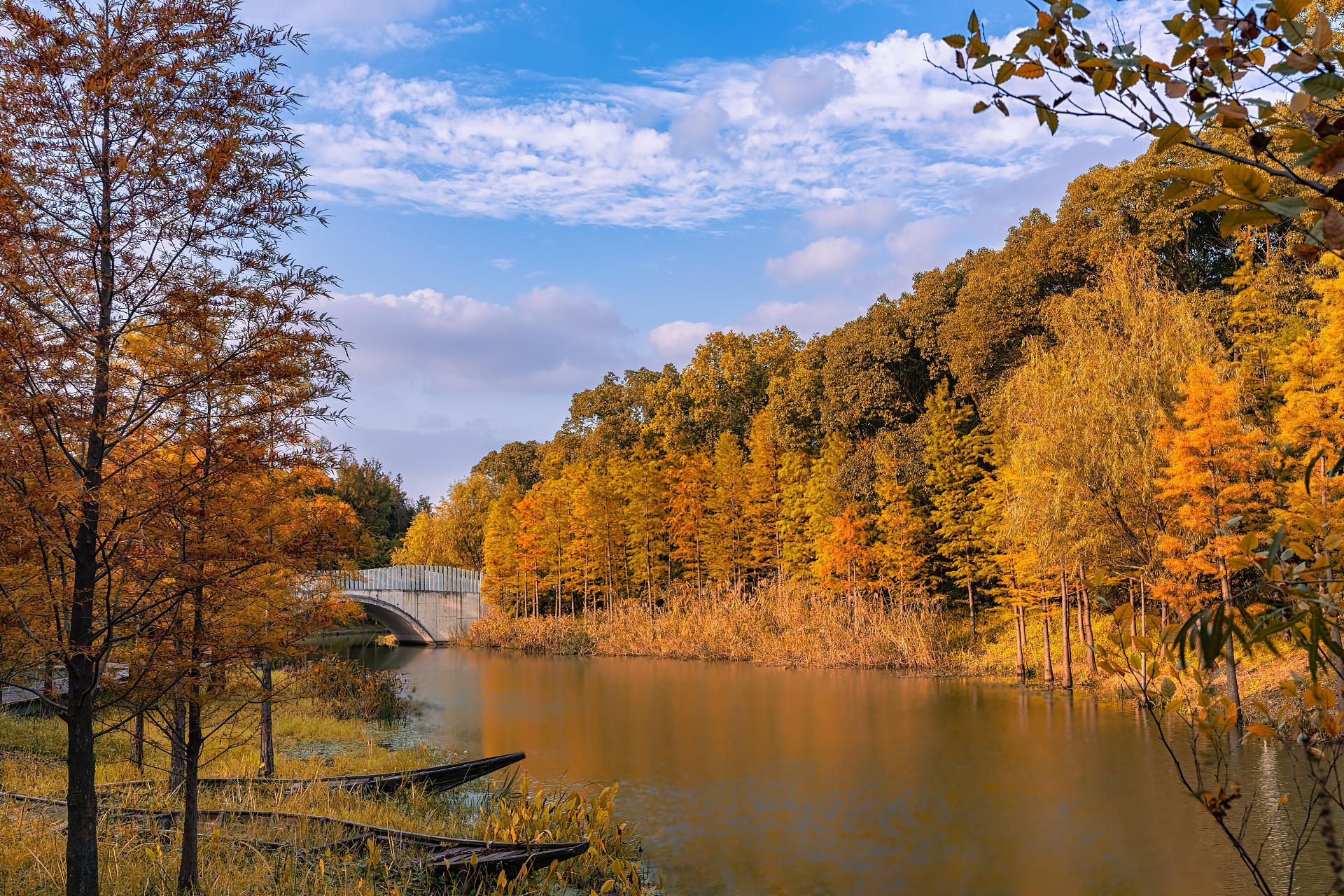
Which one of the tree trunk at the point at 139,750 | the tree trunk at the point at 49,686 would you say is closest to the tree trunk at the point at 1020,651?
the tree trunk at the point at 139,750

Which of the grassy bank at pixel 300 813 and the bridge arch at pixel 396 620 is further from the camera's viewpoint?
the bridge arch at pixel 396 620

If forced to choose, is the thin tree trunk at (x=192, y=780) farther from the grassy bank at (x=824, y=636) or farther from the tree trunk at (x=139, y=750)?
the grassy bank at (x=824, y=636)

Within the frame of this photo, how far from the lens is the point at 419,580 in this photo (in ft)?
123

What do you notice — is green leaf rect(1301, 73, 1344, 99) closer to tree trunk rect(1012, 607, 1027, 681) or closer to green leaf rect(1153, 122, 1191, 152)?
green leaf rect(1153, 122, 1191, 152)

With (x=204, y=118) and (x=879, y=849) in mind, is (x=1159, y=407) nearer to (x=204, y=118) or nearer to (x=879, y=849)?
(x=879, y=849)

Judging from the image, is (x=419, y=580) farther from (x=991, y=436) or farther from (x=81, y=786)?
(x=81, y=786)

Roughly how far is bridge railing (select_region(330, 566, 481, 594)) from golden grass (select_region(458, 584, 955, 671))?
351 centimetres

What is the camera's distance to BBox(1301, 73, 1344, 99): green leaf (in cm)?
141

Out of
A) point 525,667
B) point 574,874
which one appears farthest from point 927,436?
point 574,874

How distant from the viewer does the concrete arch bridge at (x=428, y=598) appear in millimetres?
36469

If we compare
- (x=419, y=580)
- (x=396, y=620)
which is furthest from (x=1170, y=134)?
(x=396, y=620)

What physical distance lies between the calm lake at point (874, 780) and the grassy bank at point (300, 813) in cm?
96

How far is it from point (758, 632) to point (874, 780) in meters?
14.3

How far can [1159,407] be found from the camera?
1609cm
